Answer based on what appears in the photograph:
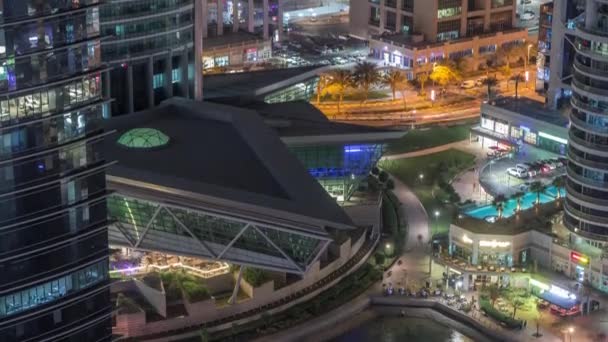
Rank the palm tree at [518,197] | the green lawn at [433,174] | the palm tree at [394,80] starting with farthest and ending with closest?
the palm tree at [394,80], the green lawn at [433,174], the palm tree at [518,197]

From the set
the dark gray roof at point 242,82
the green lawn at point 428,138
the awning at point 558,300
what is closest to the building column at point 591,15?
the awning at point 558,300

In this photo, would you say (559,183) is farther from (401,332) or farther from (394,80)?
(394,80)

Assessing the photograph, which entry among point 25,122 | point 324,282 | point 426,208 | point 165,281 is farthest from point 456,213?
point 25,122

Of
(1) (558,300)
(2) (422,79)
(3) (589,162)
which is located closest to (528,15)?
(2) (422,79)

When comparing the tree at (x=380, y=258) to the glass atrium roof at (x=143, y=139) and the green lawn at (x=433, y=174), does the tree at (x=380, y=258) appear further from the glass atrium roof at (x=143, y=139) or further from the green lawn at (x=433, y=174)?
the glass atrium roof at (x=143, y=139)

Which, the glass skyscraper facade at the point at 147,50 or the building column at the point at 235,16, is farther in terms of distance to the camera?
the building column at the point at 235,16

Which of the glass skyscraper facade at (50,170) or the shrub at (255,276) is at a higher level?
the glass skyscraper facade at (50,170)

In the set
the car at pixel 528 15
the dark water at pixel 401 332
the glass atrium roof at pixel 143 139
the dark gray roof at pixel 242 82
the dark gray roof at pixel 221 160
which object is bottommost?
the dark water at pixel 401 332

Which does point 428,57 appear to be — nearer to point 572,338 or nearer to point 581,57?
point 581,57
